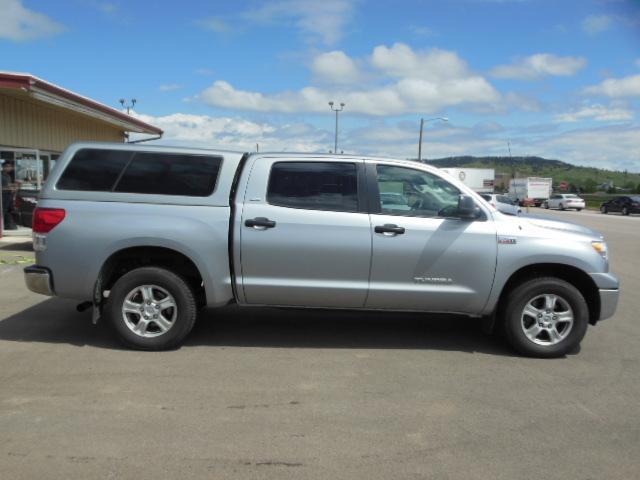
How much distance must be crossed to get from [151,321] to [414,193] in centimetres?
274

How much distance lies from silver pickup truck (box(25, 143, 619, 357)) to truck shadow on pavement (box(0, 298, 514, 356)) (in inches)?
19.5

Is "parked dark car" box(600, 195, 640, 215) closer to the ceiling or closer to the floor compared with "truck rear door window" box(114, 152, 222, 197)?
closer to the floor

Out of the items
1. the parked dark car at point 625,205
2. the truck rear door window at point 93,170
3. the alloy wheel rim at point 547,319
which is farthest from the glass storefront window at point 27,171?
the parked dark car at point 625,205

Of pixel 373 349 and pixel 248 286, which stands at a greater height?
pixel 248 286

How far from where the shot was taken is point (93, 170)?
543 centimetres

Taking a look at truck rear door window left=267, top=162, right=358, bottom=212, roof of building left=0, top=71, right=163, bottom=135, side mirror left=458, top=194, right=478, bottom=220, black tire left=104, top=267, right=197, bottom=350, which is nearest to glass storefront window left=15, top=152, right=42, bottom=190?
roof of building left=0, top=71, right=163, bottom=135

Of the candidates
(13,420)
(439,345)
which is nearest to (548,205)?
(439,345)

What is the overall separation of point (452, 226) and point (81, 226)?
3397 mm

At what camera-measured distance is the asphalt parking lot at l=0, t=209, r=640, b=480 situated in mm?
3396

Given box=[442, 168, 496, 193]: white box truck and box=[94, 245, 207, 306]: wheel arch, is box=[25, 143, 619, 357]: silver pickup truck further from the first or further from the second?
box=[442, 168, 496, 193]: white box truck

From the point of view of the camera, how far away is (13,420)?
3.85 metres

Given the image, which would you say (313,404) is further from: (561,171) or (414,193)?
(561,171)

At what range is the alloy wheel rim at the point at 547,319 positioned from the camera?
539 cm

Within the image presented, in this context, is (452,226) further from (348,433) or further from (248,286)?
(348,433)
